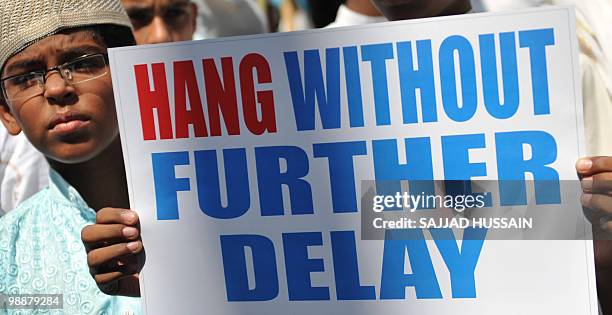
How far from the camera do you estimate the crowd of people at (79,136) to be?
1929 millimetres

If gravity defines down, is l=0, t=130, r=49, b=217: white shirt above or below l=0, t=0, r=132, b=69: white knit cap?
below

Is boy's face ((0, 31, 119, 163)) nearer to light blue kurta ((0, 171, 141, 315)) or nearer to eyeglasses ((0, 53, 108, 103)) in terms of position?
eyeglasses ((0, 53, 108, 103))

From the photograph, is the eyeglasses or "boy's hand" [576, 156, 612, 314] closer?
"boy's hand" [576, 156, 612, 314]

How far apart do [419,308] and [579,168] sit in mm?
402

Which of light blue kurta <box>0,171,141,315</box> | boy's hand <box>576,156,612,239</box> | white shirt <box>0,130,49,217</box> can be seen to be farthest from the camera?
white shirt <box>0,130,49,217</box>

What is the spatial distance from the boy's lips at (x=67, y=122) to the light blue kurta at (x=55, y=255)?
195mm

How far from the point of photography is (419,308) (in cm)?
180

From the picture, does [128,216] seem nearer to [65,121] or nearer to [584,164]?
[65,121]

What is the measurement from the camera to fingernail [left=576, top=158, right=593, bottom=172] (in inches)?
65.6

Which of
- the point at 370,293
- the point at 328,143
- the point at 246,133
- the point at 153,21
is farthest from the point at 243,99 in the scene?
the point at 153,21

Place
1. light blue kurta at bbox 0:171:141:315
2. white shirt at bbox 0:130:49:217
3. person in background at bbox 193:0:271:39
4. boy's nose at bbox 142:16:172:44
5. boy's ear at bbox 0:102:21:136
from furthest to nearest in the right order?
person in background at bbox 193:0:271:39 < boy's nose at bbox 142:16:172:44 < white shirt at bbox 0:130:49:217 < boy's ear at bbox 0:102:21:136 < light blue kurta at bbox 0:171:141:315

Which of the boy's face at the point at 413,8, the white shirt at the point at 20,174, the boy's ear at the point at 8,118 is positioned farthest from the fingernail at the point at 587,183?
the white shirt at the point at 20,174

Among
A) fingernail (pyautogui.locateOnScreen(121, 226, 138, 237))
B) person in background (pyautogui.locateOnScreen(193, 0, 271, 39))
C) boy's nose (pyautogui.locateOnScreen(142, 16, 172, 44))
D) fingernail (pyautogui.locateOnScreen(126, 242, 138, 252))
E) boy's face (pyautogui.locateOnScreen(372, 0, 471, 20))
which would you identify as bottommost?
fingernail (pyautogui.locateOnScreen(126, 242, 138, 252))

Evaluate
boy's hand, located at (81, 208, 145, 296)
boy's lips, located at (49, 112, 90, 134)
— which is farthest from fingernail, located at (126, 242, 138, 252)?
boy's lips, located at (49, 112, 90, 134)
